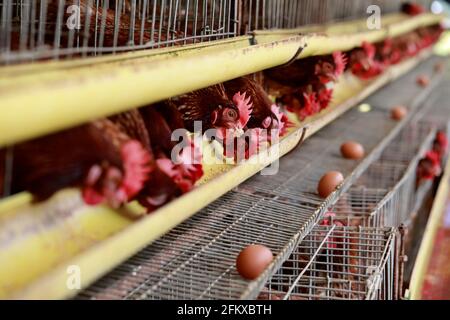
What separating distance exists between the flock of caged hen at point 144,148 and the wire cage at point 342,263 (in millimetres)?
385

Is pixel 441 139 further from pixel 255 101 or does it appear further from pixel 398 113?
pixel 255 101

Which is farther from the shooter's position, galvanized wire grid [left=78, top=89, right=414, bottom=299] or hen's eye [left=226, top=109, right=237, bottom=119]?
hen's eye [left=226, top=109, right=237, bottom=119]

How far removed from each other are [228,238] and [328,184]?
2.15 ft

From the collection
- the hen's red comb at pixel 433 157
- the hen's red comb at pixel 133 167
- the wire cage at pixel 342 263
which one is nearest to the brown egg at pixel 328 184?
the wire cage at pixel 342 263

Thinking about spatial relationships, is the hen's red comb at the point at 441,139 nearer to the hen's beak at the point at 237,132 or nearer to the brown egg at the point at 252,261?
the hen's beak at the point at 237,132

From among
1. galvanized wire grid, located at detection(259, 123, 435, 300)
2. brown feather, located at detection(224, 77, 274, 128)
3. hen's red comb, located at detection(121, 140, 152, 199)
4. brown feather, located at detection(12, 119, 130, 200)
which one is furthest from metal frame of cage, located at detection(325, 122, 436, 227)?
brown feather, located at detection(12, 119, 130, 200)

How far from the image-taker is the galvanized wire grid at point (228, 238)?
1.59 m

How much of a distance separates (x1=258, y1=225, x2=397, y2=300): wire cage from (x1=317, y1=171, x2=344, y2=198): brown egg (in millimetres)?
182

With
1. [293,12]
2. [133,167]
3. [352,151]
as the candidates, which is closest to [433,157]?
[352,151]

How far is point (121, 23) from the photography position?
2.04 metres

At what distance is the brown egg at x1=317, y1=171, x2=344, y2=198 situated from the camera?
2.47m

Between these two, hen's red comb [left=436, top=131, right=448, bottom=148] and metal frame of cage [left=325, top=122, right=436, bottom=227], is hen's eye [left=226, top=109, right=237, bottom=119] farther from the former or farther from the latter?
hen's red comb [left=436, top=131, right=448, bottom=148]
